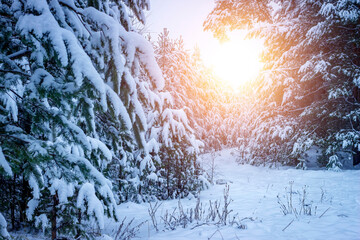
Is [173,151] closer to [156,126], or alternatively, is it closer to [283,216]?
[156,126]

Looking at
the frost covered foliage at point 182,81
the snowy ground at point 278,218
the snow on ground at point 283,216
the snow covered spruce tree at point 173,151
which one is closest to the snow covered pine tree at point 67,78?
the snowy ground at point 278,218

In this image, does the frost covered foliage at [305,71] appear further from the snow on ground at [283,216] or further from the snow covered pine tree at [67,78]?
the snow covered pine tree at [67,78]

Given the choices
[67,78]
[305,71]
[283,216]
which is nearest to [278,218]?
[283,216]

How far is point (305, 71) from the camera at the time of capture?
9117 millimetres

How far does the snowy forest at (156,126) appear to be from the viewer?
1664mm

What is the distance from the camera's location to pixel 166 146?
704 centimetres

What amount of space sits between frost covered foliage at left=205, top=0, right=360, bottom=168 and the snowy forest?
0.20 feet

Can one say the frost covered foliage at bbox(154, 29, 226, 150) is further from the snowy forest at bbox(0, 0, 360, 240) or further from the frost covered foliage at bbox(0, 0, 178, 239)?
the frost covered foliage at bbox(0, 0, 178, 239)

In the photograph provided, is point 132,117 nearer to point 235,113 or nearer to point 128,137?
point 128,137

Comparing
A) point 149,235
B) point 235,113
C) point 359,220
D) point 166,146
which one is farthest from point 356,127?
point 235,113

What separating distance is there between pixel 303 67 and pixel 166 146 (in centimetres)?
686

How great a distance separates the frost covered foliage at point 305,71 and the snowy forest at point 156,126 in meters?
0.06

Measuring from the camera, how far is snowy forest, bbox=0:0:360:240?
1664 mm

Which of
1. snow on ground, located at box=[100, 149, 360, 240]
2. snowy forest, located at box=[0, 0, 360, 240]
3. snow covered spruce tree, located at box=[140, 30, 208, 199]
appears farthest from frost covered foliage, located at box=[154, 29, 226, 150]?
snow on ground, located at box=[100, 149, 360, 240]
